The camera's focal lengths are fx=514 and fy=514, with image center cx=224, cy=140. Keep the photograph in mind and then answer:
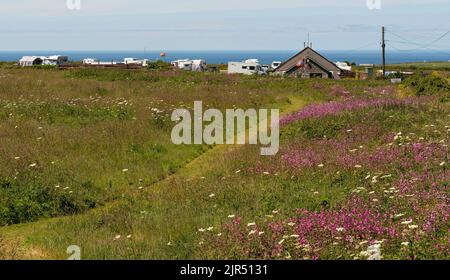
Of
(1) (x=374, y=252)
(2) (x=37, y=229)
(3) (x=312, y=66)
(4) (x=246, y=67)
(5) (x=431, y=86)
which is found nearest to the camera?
(1) (x=374, y=252)

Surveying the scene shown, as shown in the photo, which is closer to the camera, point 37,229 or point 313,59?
point 37,229

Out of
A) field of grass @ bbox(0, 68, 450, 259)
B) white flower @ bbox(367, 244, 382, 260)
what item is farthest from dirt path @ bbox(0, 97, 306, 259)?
white flower @ bbox(367, 244, 382, 260)

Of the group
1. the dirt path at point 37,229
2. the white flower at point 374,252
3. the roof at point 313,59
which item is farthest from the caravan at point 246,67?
the white flower at point 374,252

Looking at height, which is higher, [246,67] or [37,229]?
[246,67]

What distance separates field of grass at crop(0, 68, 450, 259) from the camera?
366 inches

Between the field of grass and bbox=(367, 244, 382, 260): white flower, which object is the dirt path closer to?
the field of grass

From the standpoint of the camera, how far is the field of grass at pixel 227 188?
9.30 metres

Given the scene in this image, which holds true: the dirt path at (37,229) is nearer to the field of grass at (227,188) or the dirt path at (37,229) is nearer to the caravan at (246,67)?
the field of grass at (227,188)

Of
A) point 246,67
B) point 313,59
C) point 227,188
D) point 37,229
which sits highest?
point 313,59

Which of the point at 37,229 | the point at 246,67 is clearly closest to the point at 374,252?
the point at 37,229

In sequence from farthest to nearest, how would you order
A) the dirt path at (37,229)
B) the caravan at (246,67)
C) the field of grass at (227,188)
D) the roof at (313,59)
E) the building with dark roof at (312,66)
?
1. the caravan at (246,67)
2. the roof at (313,59)
3. the building with dark roof at (312,66)
4. the dirt path at (37,229)
5. the field of grass at (227,188)

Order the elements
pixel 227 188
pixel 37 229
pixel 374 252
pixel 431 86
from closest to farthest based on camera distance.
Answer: pixel 374 252, pixel 37 229, pixel 227 188, pixel 431 86

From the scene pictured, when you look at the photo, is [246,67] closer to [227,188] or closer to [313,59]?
[313,59]

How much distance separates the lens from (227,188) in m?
14.1
